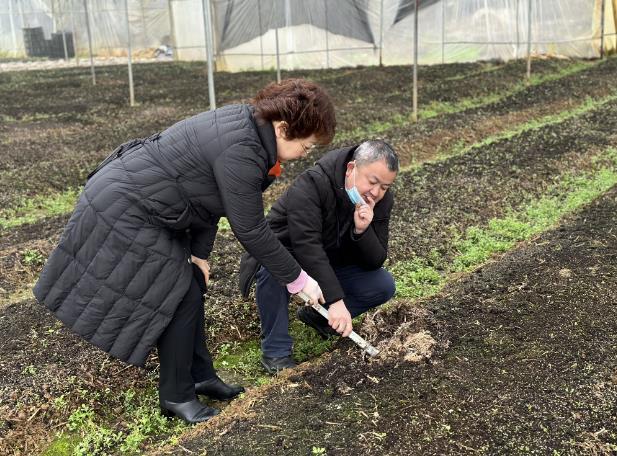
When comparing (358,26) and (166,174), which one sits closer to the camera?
(166,174)

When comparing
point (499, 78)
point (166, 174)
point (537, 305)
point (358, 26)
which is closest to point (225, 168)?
point (166, 174)

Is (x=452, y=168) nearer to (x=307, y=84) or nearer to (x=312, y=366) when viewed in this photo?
(x=312, y=366)

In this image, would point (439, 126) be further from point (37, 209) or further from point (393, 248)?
point (37, 209)

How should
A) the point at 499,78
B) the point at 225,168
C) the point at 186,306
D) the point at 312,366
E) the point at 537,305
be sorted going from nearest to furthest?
the point at 225,168 → the point at 186,306 → the point at 312,366 → the point at 537,305 → the point at 499,78

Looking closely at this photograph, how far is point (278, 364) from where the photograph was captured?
3730 mm

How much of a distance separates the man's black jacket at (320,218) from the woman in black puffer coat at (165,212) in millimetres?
369

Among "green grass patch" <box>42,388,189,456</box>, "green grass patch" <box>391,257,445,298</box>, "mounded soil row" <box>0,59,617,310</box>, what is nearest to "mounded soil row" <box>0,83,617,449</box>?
"green grass patch" <box>42,388,189,456</box>

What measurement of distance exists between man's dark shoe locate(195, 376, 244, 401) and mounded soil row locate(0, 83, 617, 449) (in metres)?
0.41

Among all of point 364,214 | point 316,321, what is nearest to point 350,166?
point 364,214

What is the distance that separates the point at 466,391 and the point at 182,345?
1270mm

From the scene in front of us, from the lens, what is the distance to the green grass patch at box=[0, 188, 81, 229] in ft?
23.2

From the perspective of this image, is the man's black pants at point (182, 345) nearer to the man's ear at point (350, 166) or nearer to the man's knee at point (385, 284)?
the man's ear at point (350, 166)

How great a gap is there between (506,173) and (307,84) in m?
5.18

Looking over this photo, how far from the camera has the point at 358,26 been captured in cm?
2092
